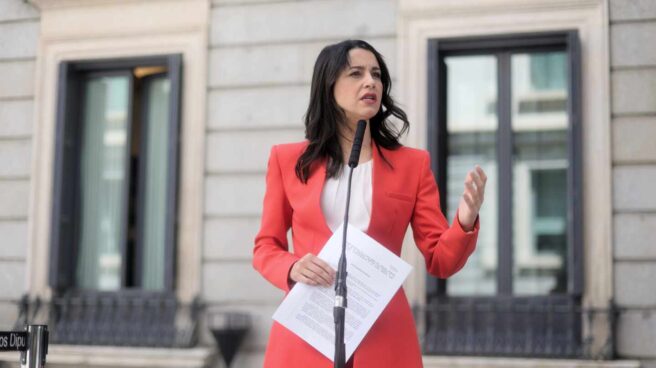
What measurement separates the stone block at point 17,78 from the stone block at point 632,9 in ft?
16.0

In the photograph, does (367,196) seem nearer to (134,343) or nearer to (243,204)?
(243,204)

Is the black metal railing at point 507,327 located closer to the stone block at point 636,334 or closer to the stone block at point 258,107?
the stone block at point 636,334

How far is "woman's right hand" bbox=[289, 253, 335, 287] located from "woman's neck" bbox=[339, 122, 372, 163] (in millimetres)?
461

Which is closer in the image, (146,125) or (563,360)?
(563,360)

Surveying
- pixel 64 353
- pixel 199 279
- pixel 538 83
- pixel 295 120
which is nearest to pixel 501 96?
pixel 538 83

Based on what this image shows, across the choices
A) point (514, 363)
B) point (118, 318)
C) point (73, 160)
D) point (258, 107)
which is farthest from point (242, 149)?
point (514, 363)

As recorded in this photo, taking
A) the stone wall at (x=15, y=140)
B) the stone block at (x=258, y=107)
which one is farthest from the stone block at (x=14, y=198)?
the stone block at (x=258, y=107)

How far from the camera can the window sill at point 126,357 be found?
26.2 feet

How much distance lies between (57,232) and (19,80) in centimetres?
141

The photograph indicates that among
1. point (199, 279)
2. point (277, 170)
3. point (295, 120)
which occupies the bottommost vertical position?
point (199, 279)

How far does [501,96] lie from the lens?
785cm

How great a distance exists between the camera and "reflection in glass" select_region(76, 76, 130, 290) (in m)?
8.84

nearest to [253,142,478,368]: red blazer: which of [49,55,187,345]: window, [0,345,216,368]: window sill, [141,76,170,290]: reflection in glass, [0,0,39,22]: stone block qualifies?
[0,345,216,368]: window sill

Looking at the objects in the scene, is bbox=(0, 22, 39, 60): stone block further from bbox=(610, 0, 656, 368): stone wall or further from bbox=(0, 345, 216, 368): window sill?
bbox=(610, 0, 656, 368): stone wall
